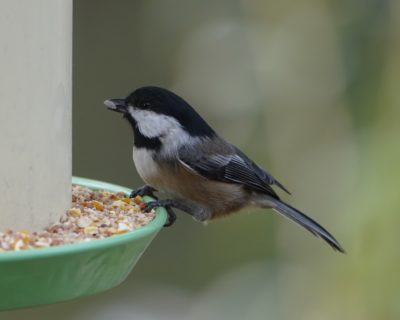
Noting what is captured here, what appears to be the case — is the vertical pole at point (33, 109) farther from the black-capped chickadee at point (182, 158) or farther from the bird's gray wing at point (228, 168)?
the bird's gray wing at point (228, 168)

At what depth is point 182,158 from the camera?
8.72ft

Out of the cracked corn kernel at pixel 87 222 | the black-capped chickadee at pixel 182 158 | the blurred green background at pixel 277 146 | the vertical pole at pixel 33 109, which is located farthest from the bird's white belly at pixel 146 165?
the vertical pole at pixel 33 109

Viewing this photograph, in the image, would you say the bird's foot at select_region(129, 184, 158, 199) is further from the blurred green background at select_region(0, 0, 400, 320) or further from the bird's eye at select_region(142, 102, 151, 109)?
the blurred green background at select_region(0, 0, 400, 320)

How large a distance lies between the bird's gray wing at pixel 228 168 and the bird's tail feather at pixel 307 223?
50 millimetres

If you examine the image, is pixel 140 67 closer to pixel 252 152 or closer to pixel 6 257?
pixel 252 152

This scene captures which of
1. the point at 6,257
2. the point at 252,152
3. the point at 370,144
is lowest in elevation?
the point at 252,152

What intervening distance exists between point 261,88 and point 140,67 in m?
1.18

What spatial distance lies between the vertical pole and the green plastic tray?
0.24 metres

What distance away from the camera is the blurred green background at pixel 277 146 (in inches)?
120

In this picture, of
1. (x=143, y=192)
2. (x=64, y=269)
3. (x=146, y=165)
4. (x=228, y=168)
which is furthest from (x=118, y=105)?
(x=64, y=269)

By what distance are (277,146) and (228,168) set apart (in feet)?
2.41

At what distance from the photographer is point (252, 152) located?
370 cm

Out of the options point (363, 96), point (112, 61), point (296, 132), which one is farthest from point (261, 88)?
point (112, 61)

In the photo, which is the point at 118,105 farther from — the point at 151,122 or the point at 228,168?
the point at 228,168
